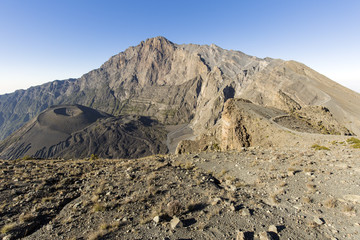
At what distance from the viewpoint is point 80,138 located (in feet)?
411

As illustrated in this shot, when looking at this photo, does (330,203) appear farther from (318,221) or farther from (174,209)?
(174,209)

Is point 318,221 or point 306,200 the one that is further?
point 306,200

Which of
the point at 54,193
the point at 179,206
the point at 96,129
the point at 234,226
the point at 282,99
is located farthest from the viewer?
the point at 96,129

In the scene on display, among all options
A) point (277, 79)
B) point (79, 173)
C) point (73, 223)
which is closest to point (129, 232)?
point (73, 223)

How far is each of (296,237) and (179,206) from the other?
202 inches

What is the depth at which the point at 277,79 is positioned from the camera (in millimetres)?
103062

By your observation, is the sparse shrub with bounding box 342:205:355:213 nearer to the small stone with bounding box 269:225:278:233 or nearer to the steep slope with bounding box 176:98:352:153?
the small stone with bounding box 269:225:278:233

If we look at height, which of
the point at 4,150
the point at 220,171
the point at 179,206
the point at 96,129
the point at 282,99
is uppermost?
the point at 282,99

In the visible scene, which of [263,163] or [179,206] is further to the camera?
[263,163]

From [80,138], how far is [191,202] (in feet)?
455

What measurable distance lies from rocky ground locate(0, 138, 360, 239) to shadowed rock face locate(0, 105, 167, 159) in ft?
348

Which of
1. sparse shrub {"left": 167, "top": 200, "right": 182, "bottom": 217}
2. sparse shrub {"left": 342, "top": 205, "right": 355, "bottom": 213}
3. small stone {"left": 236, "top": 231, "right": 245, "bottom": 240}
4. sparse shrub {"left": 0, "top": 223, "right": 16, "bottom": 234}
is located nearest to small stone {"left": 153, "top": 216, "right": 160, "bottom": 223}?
sparse shrub {"left": 167, "top": 200, "right": 182, "bottom": 217}

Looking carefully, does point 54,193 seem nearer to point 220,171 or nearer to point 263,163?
point 220,171

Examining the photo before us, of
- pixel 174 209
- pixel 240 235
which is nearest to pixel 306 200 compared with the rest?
pixel 240 235
